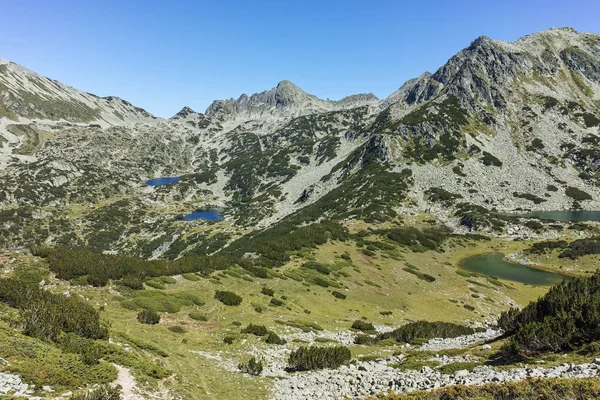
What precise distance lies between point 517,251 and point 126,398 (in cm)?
8161

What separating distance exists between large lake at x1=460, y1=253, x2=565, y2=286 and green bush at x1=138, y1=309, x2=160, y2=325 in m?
57.8

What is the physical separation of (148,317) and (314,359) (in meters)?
10.7

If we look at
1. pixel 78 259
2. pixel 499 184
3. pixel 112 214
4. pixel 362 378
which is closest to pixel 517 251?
pixel 499 184

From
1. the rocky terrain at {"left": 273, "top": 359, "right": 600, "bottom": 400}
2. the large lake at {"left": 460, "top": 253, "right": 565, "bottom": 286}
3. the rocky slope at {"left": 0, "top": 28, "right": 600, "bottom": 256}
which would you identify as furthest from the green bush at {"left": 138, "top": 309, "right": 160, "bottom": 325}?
the rocky slope at {"left": 0, "top": 28, "right": 600, "bottom": 256}

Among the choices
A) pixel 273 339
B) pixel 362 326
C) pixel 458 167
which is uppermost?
pixel 458 167

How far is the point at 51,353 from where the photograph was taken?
11477mm

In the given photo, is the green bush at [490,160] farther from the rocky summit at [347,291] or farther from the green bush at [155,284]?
the green bush at [155,284]

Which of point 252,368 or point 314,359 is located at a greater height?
point 314,359

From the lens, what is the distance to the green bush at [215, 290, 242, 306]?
26020 millimetres

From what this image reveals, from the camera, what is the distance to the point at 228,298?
26.3m

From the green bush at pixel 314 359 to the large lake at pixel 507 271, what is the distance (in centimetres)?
5215

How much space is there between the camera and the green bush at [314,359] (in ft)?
56.9

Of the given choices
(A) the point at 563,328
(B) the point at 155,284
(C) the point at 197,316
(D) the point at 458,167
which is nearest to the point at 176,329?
(C) the point at 197,316

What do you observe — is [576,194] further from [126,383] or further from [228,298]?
[126,383]
